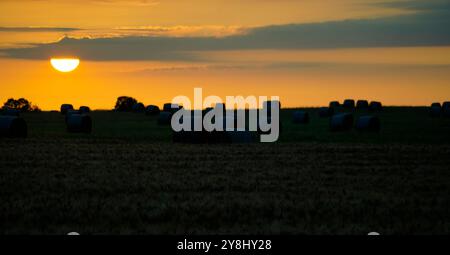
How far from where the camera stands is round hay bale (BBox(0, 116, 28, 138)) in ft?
132

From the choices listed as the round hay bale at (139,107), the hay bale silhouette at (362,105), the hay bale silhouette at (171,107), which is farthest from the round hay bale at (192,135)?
the hay bale silhouette at (362,105)

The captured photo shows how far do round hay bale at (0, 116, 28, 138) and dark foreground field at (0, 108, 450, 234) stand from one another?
9.30 m

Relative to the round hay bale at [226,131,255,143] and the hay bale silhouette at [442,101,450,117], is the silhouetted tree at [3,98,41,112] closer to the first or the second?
the hay bale silhouette at [442,101,450,117]

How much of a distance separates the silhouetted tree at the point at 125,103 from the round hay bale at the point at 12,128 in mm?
58997

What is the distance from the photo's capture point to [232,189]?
19047 mm

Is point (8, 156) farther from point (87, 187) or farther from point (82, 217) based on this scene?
point (82, 217)

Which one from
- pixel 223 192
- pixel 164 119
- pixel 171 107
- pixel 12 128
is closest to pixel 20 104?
pixel 171 107

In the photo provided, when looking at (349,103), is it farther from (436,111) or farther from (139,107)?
(139,107)

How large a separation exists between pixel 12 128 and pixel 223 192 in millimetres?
23887
